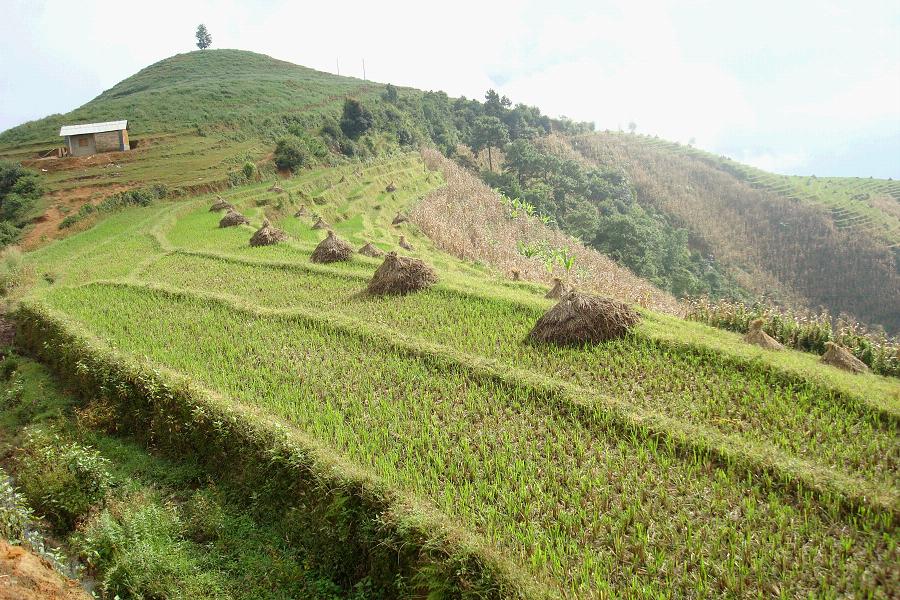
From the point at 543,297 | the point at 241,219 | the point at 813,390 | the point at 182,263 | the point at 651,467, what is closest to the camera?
the point at 651,467

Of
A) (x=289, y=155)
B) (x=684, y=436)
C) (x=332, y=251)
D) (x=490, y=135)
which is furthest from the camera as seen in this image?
(x=490, y=135)

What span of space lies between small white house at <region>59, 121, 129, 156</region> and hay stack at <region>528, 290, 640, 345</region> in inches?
1469

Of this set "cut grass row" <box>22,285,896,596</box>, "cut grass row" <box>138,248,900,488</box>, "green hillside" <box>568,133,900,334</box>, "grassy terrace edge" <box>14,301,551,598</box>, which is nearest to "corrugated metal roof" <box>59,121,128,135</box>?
"cut grass row" <box>138,248,900,488</box>

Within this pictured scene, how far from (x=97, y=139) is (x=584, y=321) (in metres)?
39.0

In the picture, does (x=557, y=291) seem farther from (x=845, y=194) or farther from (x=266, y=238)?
(x=845, y=194)

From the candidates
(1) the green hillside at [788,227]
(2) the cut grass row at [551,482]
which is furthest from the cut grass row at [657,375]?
(1) the green hillside at [788,227]

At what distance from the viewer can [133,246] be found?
68.3 ft

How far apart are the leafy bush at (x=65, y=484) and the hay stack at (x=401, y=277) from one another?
6934mm

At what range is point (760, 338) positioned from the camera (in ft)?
30.2

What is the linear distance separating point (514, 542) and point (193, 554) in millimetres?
4060

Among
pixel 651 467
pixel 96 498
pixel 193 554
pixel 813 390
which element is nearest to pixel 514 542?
pixel 651 467

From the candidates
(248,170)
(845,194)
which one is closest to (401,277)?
(248,170)

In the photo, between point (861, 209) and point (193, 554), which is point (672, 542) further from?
point (861, 209)

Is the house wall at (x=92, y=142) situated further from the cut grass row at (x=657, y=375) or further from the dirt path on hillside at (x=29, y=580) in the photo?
the dirt path on hillside at (x=29, y=580)
